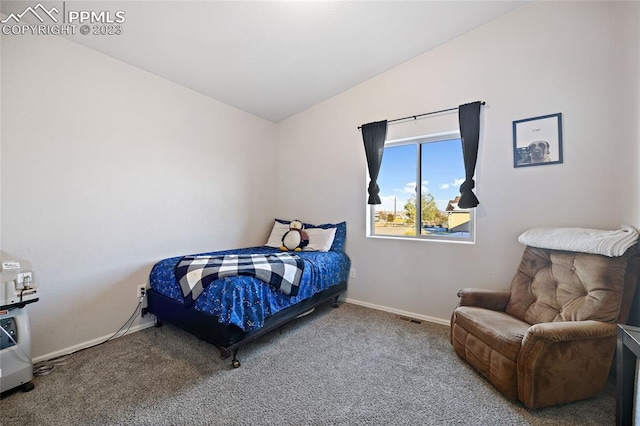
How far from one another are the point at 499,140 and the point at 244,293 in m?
2.62

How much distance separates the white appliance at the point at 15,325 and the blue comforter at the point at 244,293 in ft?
2.73

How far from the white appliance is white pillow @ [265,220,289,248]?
227cm

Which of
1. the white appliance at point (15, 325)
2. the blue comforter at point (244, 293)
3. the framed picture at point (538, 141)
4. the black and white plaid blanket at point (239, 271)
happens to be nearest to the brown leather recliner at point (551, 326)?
the framed picture at point (538, 141)

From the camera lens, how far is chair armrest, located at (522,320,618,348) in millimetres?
1401

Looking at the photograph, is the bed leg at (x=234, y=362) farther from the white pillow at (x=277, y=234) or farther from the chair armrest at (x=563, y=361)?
the chair armrest at (x=563, y=361)

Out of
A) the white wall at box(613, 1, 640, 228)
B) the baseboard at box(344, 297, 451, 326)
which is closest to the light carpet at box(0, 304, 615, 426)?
the baseboard at box(344, 297, 451, 326)

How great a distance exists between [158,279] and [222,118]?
2.05 m

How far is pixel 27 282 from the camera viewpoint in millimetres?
1609

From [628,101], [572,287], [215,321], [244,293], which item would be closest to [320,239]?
[244,293]

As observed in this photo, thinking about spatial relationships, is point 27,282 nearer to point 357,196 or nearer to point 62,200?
point 62,200

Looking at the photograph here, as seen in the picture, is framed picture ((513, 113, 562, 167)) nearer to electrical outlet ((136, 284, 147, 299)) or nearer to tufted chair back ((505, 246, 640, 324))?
tufted chair back ((505, 246, 640, 324))

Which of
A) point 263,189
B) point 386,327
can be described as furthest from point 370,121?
point 386,327

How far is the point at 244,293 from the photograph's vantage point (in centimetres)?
188

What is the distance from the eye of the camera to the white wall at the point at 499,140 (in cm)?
199
